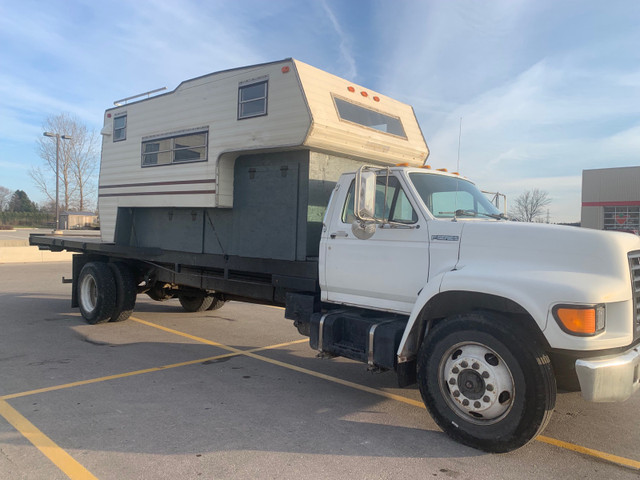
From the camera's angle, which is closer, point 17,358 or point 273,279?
point 273,279

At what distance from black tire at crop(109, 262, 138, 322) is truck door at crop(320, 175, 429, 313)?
15.1 ft

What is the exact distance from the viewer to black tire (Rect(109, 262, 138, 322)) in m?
8.37

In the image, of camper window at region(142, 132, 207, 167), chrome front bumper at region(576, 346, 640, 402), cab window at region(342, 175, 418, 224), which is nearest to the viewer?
chrome front bumper at region(576, 346, 640, 402)

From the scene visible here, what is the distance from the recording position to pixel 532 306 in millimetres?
3539

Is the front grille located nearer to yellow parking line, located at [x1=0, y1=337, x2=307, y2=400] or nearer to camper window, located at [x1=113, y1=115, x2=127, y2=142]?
yellow parking line, located at [x1=0, y1=337, x2=307, y2=400]

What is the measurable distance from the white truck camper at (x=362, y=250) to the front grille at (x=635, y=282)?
23 mm

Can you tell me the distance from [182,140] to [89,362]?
10.8ft

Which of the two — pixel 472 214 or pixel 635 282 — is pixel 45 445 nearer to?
pixel 472 214

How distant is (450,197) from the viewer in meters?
4.82

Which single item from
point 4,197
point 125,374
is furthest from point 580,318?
point 4,197

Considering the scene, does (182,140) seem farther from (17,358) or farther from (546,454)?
(546,454)

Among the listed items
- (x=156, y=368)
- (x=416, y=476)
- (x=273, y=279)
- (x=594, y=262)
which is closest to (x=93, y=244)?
(x=156, y=368)

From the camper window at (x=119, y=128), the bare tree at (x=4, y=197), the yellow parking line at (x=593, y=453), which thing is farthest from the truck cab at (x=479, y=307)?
the bare tree at (x=4, y=197)

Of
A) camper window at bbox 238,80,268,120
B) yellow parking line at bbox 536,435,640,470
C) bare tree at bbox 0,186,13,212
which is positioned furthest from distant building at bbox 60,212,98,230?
bare tree at bbox 0,186,13,212
